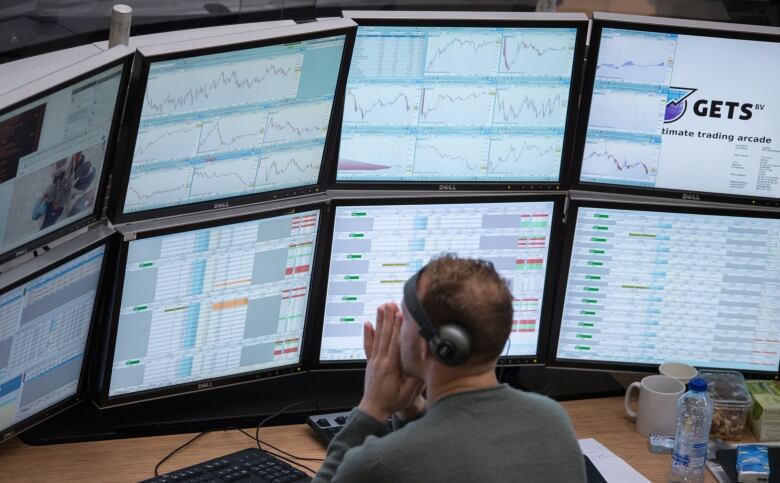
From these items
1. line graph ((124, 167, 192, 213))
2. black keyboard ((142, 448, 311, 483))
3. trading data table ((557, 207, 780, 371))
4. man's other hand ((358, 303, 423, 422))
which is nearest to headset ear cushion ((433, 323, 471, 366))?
man's other hand ((358, 303, 423, 422))

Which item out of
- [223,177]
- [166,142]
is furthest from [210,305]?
[166,142]

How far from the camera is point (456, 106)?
99.5 inches

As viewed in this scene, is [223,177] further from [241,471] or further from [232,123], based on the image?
[241,471]

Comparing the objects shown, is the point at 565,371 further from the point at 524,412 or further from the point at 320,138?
the point at 524,412

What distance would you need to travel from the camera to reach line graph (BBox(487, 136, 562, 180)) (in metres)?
2.58

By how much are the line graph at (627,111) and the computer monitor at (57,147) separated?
3.37 ft

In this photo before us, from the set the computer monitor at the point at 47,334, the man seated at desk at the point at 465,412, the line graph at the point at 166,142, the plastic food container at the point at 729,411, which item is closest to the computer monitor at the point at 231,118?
the line graph at the point at 166,142

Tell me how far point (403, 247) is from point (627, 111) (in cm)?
57

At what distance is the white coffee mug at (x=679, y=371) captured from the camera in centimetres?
267

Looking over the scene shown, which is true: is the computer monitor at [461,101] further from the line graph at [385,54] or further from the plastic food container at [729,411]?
the plastic food container at [729,411]

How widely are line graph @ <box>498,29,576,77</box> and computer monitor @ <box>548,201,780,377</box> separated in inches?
12.0

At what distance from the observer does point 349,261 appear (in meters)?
2.55

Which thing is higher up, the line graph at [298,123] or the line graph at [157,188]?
the line graph at [298,123]

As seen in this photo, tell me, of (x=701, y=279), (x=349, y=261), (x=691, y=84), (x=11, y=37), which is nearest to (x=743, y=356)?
(x=701, y=279)
